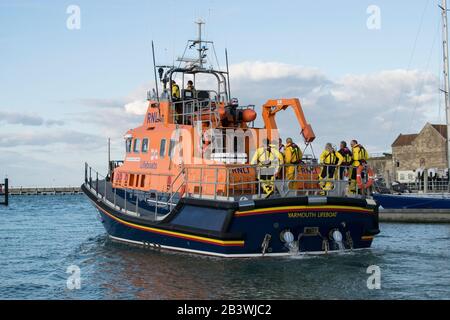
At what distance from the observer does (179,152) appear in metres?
13.7

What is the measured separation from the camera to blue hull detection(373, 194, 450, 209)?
82.8ft

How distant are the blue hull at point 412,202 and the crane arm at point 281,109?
1340cm

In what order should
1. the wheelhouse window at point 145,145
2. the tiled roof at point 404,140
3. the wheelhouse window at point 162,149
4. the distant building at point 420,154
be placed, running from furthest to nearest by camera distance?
the tiled roof at point 404,140 → the distant building at point 420,154 → the wheelhouse window at point 145,145 → the wheelhouse window at point 162,149

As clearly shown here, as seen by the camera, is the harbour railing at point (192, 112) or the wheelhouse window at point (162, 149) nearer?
the harbour railing at point (192, 112)

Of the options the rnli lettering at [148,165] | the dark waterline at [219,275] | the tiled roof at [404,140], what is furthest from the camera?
the tiled roof at [404,140]

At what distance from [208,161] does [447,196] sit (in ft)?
54.4

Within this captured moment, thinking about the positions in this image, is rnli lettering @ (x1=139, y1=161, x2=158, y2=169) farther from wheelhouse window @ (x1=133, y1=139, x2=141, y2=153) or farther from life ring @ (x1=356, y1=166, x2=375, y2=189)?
→ life ring @ (x1=356, y1=166, x2=375, y2=189)

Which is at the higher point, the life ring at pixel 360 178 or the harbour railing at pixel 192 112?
the harbour railing at pixel 192 112

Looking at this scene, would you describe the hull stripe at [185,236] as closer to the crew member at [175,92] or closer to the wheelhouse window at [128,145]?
the wheelhouse window at [128,145]

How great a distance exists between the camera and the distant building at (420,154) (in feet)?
185

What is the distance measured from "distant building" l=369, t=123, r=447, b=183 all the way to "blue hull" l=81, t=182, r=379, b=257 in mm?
43972

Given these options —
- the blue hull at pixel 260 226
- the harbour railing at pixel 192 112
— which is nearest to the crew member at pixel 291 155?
the blue hull at pixel 260 226

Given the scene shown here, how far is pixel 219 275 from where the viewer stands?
10.4 m

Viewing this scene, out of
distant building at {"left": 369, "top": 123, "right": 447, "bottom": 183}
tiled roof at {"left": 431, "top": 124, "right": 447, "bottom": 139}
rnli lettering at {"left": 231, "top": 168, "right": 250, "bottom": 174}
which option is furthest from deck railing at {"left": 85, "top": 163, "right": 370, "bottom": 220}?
tiled roof at {"left": 431, "top": 124, "right": 447, "bottom": 139}
